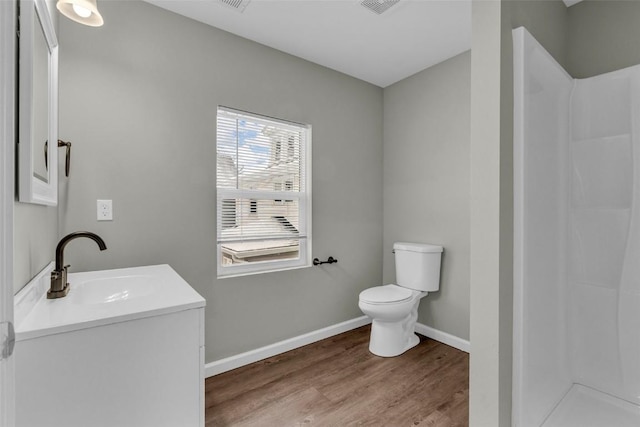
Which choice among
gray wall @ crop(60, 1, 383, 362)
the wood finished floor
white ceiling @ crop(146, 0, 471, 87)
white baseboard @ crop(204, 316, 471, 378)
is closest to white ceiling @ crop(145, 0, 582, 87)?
white ceiling @ crop(146, 0, 471, 87)

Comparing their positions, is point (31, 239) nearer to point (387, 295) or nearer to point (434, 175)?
point (387, 295)

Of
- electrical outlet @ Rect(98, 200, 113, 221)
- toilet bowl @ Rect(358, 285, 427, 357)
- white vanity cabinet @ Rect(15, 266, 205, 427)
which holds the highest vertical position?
electrical outlet @ Rect(98, 200, 113, 221)

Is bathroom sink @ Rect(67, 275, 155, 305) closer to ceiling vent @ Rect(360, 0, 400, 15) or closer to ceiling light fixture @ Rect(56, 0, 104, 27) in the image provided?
ceiling light fixture @ Rect(56, 0, 104, 27)

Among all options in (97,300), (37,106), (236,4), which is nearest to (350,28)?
(236,4)

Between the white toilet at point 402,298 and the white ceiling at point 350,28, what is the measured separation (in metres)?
1.57

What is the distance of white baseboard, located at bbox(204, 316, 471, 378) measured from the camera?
2166mm

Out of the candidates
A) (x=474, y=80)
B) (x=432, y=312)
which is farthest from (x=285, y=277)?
(x=474, y=80)

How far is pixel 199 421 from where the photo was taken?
1.15 meters

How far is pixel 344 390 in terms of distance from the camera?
197 cm

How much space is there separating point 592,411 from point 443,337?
1.03m

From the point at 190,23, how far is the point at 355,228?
2015 millimetres

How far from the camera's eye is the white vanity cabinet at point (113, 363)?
88 cm

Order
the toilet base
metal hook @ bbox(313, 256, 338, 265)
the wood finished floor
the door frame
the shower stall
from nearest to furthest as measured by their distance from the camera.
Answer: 1. the door frame
2. the shower stall
3. the wood finished floor
4. the toilet base
5. metal hook @ bbox(313, 256, 338, 265)

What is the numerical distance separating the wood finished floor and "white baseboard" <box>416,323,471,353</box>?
2.3 inches
